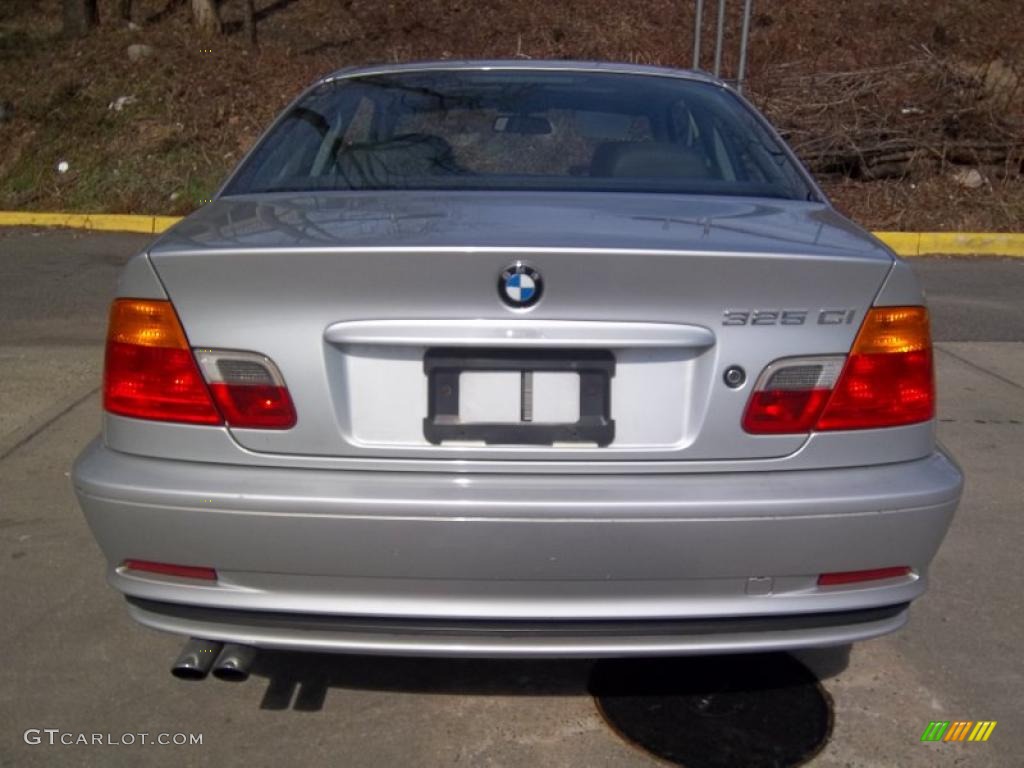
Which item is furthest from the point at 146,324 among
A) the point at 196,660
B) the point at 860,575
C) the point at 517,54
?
the point at 517,54

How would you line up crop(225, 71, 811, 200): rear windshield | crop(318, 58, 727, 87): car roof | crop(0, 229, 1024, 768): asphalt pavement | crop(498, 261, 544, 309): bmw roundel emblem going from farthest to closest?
crop(318, 58, 727, 87): car roof
crop(225, 71, 811, 200): rear windshield
crop(0, 229, 1024, 768): asphalt pavement
crop(498, 261, 544, 309): bmw roundel emblem

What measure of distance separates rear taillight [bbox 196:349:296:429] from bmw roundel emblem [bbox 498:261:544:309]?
50 cm

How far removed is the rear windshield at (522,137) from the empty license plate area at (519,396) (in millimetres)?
868

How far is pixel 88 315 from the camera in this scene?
784 cm

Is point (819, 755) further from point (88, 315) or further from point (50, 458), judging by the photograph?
point (88, 315)

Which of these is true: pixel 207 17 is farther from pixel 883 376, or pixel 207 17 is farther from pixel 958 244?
pixel 883 376

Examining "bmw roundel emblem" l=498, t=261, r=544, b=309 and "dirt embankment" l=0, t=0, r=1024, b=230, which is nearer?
"bmw roundel emblem" l=498, t=261, r=544, b=309

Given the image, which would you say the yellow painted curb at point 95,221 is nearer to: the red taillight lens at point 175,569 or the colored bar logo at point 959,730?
the red taillight lens at point 175,569

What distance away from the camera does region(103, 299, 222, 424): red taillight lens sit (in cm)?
252

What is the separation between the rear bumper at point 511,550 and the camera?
2.41m

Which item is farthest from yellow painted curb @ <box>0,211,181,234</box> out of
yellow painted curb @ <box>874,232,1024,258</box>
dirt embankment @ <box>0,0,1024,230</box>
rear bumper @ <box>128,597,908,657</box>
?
rear bumper @ <box>128,597,908,657</box>

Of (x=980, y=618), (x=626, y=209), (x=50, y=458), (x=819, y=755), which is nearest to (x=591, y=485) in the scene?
(x=626, y=209)

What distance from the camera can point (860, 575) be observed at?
2.56 meters

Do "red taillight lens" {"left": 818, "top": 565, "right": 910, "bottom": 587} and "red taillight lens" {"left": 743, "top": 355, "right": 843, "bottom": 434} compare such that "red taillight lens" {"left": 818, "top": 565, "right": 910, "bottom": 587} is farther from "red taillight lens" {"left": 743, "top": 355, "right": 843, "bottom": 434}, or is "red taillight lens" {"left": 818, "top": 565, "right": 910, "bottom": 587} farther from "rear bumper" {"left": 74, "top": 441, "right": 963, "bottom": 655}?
"red taillight lens" {"left": 743, "top": 355, "right": 843, "bottom": 434}
